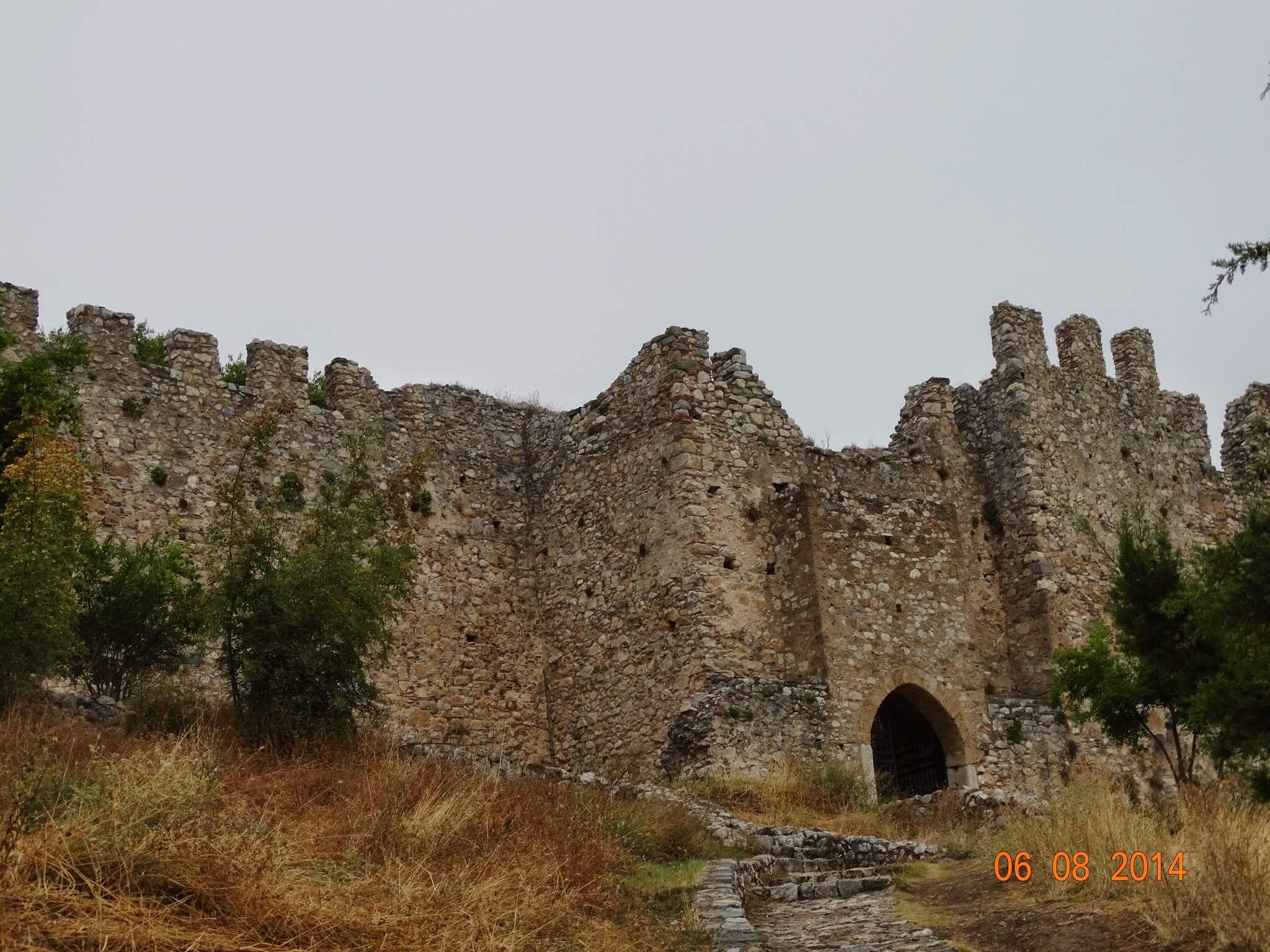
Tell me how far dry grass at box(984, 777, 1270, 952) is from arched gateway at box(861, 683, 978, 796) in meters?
6.11

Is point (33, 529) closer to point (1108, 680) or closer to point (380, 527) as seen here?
point (380, 527)

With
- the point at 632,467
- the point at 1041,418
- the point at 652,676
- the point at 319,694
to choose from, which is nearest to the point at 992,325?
the point at 1041,418

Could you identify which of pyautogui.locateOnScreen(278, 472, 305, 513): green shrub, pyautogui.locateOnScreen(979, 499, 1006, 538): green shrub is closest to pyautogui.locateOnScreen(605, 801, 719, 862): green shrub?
pyautogui.locateOnScreen(278, 472, 305, 513): green shrub

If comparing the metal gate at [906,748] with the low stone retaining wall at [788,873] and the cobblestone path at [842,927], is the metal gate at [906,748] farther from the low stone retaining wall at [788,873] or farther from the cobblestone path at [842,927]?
the cobblestone path at [842,927]

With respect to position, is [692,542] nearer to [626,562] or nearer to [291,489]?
[626,562]

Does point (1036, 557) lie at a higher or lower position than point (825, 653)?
higher

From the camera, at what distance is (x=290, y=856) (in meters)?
8.44

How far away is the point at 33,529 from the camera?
13.3 metres

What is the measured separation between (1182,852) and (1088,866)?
1026 millimetres

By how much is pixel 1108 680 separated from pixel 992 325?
7021 mm

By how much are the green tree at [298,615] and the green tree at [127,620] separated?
31.6 inches

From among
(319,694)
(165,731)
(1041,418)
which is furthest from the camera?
(1041,418)

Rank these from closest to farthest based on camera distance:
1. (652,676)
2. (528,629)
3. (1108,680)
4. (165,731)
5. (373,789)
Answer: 1. (373,789)
2. (165,731)
3. (1108,680)
4. (652,676)
5. (528,629)

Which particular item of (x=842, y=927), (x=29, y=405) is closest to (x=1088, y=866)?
(x=842, y=927)
